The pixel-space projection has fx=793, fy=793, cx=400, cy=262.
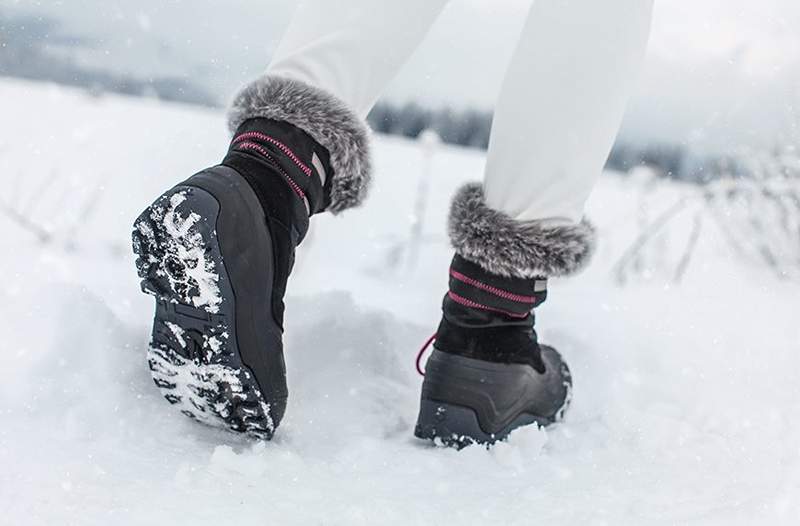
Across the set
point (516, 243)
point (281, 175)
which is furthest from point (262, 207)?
point (516, 243)

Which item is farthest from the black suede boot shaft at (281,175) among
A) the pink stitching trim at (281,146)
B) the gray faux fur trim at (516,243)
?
the gray faux fur trim at (516,243)

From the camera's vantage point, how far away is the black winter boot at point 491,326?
0.94 m

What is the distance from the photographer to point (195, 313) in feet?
2.61

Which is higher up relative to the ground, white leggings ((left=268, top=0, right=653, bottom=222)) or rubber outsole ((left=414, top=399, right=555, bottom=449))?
white leggings ((left=268, top=0, right=653, bottom=222))

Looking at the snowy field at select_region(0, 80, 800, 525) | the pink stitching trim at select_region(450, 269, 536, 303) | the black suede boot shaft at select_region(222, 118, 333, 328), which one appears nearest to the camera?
the snowy field at select_region(0, 80, 800, 525)

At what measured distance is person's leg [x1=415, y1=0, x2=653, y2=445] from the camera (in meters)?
0.88

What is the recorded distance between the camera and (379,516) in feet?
2.31

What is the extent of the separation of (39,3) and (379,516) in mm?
1600

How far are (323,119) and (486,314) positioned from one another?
306mm

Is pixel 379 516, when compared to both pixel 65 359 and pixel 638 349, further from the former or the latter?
pixel 638 349

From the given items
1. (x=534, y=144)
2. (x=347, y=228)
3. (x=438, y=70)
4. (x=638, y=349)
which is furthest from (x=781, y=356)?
(x=438, y=70)

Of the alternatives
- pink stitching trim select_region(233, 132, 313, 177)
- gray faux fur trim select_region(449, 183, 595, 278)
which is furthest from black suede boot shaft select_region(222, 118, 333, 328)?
gray faux fur trim select_region(449, 183, 595, 278)

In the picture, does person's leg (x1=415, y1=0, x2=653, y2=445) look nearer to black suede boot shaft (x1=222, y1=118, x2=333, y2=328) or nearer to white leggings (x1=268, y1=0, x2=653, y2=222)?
white leggings (x1=268, y1=0, x2=653, y2=222)

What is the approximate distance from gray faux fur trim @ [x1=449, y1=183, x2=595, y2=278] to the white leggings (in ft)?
0.06
